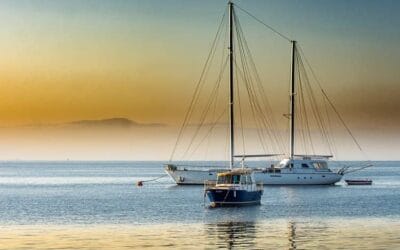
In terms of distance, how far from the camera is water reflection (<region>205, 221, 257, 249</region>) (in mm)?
56625

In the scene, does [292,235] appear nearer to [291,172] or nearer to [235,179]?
[235,179]

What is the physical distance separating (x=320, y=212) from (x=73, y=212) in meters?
24.8

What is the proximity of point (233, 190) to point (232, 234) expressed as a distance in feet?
82.1

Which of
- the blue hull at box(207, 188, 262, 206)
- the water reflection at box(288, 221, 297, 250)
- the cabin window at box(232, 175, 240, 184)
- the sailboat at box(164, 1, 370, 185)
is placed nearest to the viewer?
the water reflection at box(288, 221, 297, 250)

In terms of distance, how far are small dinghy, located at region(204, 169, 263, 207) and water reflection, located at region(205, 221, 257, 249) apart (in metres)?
15.0

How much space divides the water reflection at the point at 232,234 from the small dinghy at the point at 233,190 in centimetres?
1502

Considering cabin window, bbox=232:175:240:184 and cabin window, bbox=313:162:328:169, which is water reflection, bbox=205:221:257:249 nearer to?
cabin window, bbox=232:175:240:184

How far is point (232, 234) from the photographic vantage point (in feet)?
208

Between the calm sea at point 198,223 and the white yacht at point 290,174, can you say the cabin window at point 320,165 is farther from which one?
the calm sea at point 198,223

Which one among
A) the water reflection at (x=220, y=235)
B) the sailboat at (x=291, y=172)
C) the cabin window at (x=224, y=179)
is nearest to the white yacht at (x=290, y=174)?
the sailboat at (x=291, y=172)

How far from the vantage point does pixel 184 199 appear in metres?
109

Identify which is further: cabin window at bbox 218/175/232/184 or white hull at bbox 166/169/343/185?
white hull at bbox 166/169/343/185

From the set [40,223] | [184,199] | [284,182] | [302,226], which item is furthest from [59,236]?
[284,182]

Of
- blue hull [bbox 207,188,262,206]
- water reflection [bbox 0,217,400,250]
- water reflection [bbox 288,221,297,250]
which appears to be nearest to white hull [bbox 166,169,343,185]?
A: blue hull [bbox 207,188,262,206]
